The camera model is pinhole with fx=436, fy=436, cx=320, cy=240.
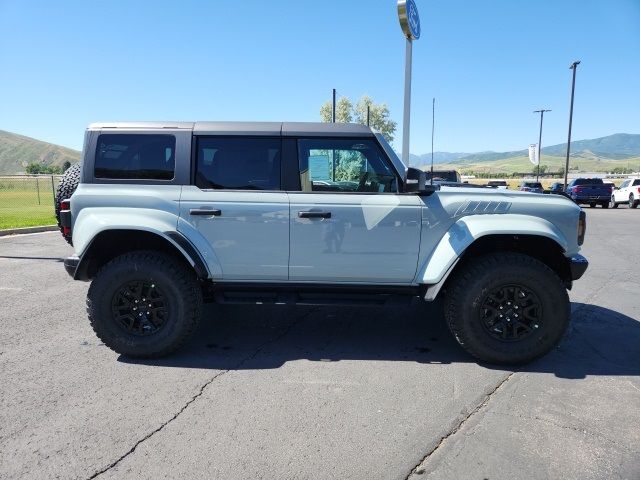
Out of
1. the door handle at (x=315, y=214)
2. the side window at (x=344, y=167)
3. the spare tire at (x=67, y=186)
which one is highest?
the side window at (x=344, y=167)

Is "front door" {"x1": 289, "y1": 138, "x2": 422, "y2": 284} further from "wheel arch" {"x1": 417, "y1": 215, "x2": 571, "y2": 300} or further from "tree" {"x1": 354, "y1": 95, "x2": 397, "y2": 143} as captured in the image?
"tree" {"x1": 354, "y1": 95, "x2": 397, "y2": 143}

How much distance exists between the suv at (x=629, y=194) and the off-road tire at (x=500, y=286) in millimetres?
24677

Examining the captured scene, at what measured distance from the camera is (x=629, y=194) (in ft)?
77.8

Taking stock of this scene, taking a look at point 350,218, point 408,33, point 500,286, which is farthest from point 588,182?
point 350,218

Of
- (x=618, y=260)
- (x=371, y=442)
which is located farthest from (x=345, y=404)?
(x=618, y=260)

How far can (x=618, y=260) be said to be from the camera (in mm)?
8359

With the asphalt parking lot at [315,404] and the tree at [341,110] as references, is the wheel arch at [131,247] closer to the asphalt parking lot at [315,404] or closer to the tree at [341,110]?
the asphalt parking lot at [315,404]

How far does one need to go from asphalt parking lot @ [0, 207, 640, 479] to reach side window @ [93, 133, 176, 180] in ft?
5.21

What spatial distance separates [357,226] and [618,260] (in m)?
7.24

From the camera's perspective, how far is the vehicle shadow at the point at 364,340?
12.1ft

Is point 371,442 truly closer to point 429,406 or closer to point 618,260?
point 429,406

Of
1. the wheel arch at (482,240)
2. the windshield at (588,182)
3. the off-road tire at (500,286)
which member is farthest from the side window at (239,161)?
the windshield at (588,182)

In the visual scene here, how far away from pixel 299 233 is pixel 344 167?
27.6 inches

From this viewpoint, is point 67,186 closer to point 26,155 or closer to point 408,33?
point 408,33
